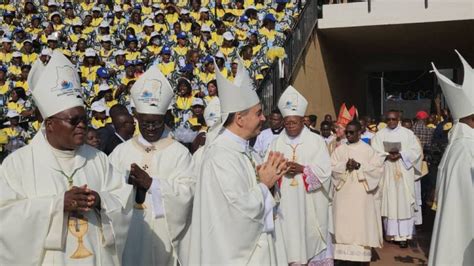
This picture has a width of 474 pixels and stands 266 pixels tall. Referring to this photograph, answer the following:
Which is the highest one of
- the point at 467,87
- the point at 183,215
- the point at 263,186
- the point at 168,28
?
the point at 168,28

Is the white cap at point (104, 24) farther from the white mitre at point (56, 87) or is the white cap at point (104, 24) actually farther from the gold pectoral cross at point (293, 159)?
the white mitre at point (56, 87)

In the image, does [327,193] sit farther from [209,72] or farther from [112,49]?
[112,49]

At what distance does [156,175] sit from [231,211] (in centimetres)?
149

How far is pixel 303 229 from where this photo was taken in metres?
7.92

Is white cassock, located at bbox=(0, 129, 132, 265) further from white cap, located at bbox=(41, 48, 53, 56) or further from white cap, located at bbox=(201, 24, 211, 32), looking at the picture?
white cap, located at bbox=(201, 24, 211, 32)

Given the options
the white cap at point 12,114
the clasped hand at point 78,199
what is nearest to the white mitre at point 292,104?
the clasped hand at point 78,199

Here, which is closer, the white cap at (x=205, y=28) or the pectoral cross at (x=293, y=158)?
the pectoral cross at (x=293, y=158)

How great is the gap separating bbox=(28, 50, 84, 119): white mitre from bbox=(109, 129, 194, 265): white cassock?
1304 millimetres

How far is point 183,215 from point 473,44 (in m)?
17.0

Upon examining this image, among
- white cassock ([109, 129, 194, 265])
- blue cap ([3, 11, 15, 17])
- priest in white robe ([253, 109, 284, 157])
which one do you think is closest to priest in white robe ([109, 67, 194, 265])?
white cassock ([109, 129, 194, 265])

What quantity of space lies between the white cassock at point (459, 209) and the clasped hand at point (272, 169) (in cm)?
231

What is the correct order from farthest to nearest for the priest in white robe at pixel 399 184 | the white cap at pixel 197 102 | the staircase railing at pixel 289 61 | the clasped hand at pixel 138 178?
the staircase railing at pixel 289 61, the white cap at pixel 197 102, the priest in white robe at pixel 399 184, the clasped hand at pixel 138 178

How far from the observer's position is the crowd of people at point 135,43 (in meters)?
14.1

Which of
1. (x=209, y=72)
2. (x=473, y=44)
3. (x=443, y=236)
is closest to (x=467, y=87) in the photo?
(x=443, y=236)
